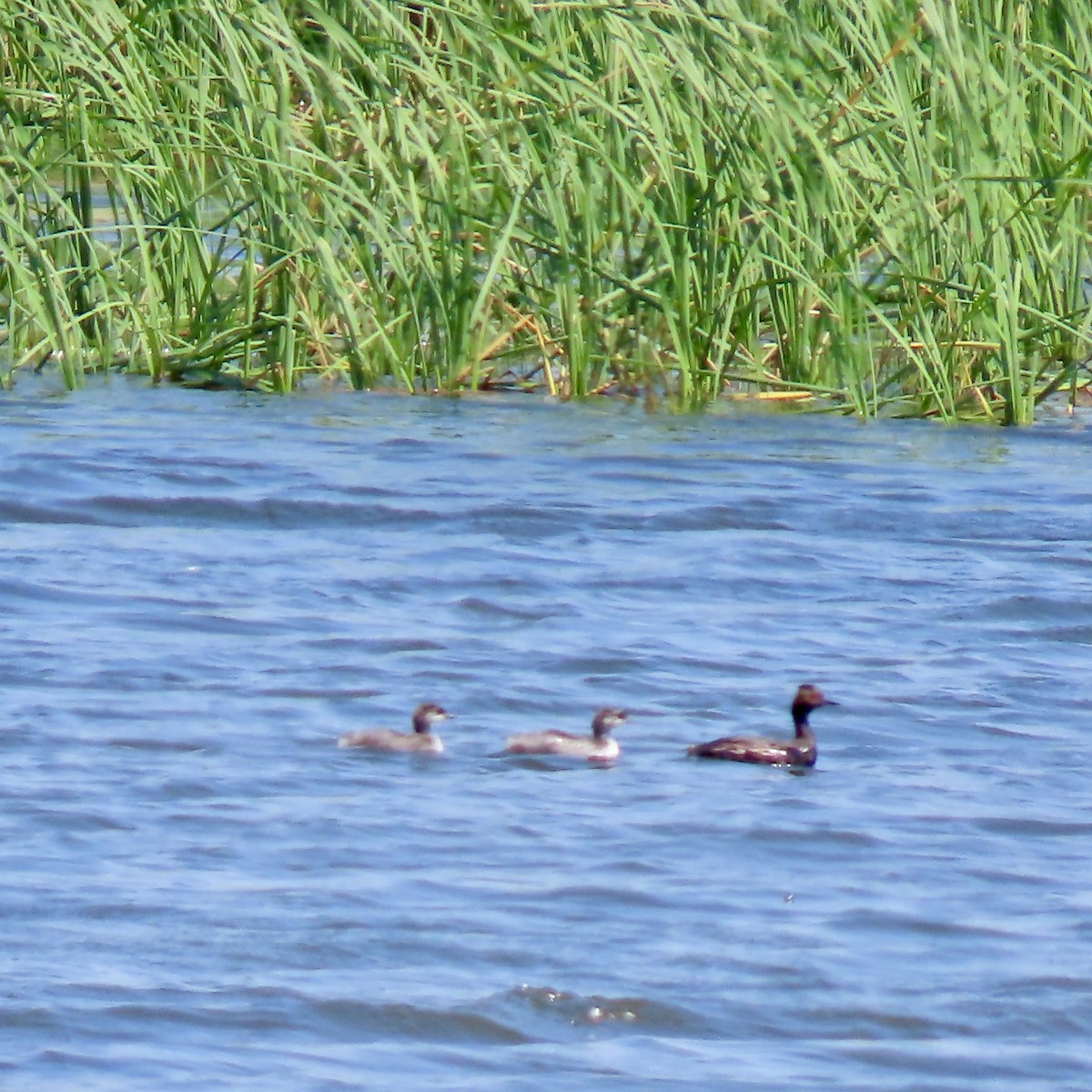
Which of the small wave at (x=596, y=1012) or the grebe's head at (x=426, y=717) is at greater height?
the grebe's head at (x=426, y=717)

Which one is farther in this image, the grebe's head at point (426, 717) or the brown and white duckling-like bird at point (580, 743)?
the grebe's head at point (426, 717)

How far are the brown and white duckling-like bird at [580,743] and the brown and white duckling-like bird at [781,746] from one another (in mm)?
198

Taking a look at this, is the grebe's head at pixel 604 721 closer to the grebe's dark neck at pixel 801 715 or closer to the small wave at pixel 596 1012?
the grebe's dark neck at pixel 801 715

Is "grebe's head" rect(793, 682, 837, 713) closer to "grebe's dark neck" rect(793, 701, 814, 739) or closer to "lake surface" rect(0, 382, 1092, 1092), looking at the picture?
"grebe's dark neck" rect(793, 701, 814, 739)

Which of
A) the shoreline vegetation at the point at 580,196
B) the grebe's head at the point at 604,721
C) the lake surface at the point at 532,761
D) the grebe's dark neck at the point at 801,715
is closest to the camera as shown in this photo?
the lake surface at the point at 532,761

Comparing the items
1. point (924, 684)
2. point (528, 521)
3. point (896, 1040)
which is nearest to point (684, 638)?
point (924, 684)

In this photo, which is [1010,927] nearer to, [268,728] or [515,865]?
[515,865]

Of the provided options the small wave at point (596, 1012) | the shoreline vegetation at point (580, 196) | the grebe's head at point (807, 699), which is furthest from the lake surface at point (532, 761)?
the shoreline vegetation at point (580, 196)

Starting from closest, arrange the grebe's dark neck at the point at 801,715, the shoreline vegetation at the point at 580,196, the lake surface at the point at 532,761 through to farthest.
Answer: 1. the lake surface at the point at 532,761
2. the grebe's dark neck at the point at 801,715
3. the shoreline vegetation at the point at 580,196

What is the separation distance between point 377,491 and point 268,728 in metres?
2.81

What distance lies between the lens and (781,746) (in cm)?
670

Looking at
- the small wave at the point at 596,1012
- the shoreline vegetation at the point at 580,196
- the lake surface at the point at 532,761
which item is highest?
the shoreline vegetation at the point at 580,196

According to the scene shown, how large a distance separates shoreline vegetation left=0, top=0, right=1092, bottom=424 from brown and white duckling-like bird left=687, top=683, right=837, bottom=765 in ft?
9.34

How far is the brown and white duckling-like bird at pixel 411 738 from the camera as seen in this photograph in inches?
260
